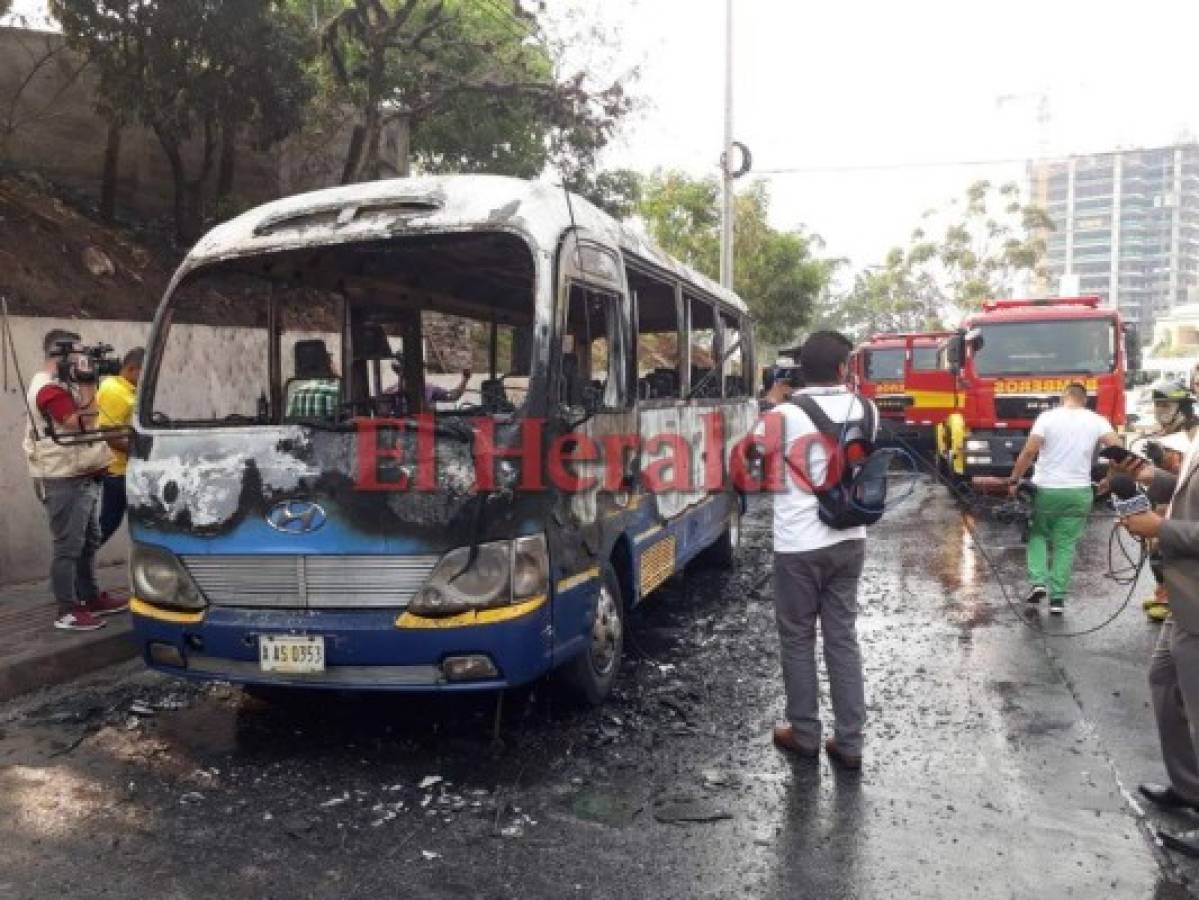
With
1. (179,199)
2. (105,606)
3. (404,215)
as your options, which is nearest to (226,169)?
(179,199)

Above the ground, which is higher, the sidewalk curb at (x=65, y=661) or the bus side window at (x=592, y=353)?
the bus side window at (x=592, y=353)

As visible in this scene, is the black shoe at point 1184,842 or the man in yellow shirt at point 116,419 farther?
the man in yellow shirt at point 116,419

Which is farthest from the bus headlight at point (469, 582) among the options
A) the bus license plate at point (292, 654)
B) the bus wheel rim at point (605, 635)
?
the bus wheel rim at point (605, 635)

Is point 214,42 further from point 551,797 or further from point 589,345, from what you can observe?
point 551,797

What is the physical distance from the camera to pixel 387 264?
5164mm

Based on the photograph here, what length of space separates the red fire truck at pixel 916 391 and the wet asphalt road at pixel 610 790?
12003mm

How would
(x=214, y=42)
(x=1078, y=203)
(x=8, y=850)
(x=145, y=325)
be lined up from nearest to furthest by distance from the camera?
1. (x=8, y=850)
2. (x=145, y=325)
3. (x=214, y=42)
4. (x=1078, y=203)

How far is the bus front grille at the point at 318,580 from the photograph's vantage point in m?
3.87

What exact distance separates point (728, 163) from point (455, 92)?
8.34 m

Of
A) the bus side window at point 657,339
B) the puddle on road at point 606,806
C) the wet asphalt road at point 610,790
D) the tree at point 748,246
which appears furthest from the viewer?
the tree at point 748,246

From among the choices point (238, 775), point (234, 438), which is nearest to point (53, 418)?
point (234, 438)

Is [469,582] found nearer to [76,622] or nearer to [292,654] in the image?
[292,654]

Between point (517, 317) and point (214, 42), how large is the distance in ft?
23.5

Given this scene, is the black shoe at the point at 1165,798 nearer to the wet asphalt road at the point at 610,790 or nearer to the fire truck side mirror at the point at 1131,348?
the wet asphalt road at the point at 610,790
